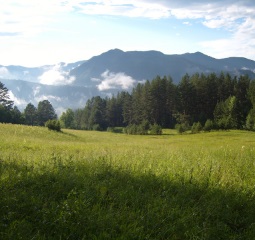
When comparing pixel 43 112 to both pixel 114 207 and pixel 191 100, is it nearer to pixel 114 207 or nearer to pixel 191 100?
pixel 191 100

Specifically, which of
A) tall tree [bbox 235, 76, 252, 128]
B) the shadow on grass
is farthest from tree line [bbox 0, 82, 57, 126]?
the shadow on grass

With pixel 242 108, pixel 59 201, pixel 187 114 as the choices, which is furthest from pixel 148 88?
pixel 59 201

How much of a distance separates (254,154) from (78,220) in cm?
950

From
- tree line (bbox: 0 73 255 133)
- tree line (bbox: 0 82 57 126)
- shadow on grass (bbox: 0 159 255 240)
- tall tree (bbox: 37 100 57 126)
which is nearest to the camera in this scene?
shadow on grass (bbox: 0 159 255 240)

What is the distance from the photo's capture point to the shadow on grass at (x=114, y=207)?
16.3 ft

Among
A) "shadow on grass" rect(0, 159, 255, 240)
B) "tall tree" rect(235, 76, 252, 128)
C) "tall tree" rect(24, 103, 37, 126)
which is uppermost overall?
"tall tree" rect(235, 76, 252, 128)

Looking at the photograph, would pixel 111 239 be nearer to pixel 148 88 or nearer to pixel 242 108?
pixel 242 108

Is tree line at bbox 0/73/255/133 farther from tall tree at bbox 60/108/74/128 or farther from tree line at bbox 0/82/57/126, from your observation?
tall tree at bbox 60/108/74/128

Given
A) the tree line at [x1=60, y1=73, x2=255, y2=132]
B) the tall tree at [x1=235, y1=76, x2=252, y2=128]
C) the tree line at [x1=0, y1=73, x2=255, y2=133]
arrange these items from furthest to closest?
the tree line at [x1=60, y1=73, x2=255, y2=132] → the tree line at [x1=0, y1=73, x2=255, y2=133] → the tall tree at [x1=235, y1=76, x2=252, y2=128]

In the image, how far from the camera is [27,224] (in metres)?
4.84

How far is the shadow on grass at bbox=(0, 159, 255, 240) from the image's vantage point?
16.3 ft

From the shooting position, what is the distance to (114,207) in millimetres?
6047

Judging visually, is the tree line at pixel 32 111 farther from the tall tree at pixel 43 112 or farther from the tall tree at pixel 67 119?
the tall tree at pixel 67 119

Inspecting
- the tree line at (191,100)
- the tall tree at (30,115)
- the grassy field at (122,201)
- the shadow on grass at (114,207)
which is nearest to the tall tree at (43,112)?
the tall tree at (30,115)
